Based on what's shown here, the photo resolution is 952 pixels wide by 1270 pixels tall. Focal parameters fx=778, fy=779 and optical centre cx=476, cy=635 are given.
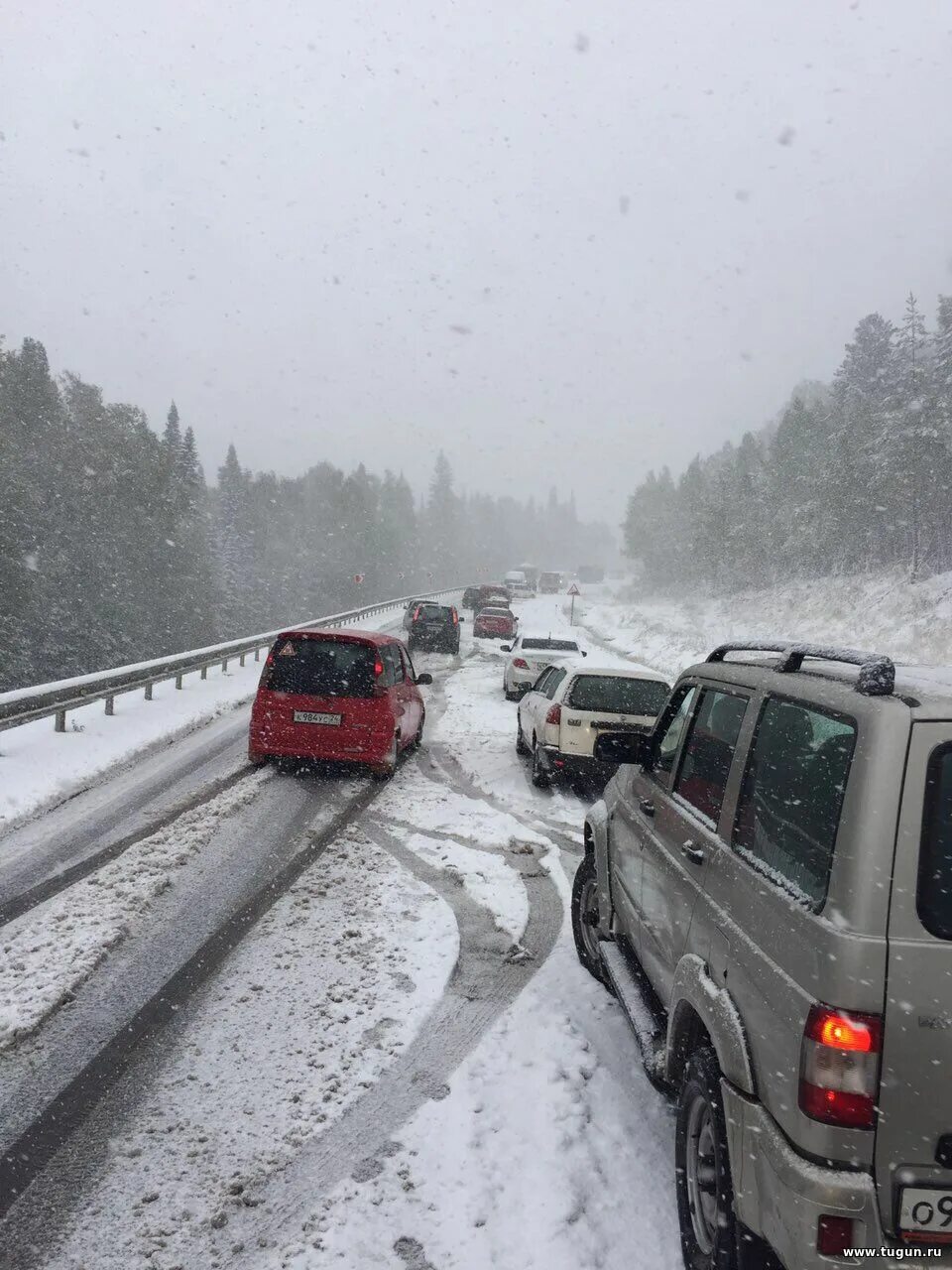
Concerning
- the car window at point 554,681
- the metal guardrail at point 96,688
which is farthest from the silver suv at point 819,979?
the metal guardrail at point 96,688

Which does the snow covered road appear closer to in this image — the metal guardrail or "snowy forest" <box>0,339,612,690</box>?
the metal guardrail

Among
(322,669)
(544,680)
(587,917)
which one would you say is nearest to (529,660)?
(544,680)

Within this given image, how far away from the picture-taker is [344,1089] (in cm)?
371

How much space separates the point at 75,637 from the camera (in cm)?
4256

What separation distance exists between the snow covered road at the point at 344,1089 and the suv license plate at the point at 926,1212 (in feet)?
4.04

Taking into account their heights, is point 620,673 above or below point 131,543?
below

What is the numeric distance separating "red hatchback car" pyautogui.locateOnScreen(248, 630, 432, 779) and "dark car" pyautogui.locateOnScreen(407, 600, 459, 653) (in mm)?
17039

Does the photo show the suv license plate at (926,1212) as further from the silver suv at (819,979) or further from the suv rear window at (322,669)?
the suv rear window at (322,669)

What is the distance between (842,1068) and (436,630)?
81.5ft

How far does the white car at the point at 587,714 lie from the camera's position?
30.8ft

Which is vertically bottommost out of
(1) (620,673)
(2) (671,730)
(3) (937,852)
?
(1) (620,673)

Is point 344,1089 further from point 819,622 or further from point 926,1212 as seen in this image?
point 819,622

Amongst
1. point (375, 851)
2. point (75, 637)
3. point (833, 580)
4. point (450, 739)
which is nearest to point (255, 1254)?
point (375, 851)

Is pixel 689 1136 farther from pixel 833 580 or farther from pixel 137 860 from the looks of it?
pixel 833 580
